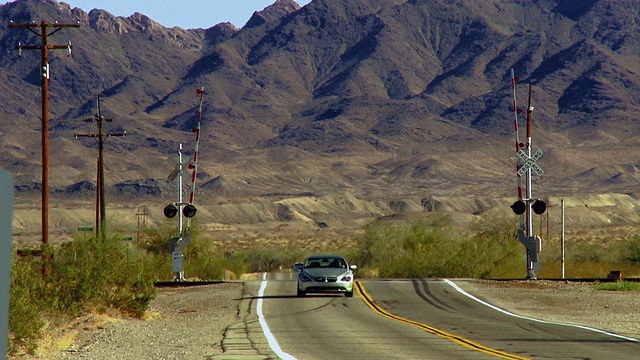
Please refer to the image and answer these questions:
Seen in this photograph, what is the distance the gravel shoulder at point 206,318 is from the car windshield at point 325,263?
7.37ft

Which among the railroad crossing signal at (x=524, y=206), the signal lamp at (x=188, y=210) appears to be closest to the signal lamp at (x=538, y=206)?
the railroad crossing signal at (x=524, y=206)

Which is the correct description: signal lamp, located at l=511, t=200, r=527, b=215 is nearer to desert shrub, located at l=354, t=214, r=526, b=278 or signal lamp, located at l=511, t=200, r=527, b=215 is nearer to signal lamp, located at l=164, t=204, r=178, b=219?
desert shrub, located at l=354, t=214, r=526, b=278

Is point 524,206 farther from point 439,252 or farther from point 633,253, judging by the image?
point 633,253

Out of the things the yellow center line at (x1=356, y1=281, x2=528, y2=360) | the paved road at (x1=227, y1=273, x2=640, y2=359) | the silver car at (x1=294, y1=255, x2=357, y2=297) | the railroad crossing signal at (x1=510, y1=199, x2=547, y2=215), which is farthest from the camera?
the railroad crossing signal at (x1=510, y1=199, x2=547, y2=215)

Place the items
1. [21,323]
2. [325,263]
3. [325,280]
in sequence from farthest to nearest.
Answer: [325,263]
[325,280]
[21,323]

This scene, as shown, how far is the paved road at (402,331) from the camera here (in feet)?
49.0

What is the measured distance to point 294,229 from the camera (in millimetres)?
120375

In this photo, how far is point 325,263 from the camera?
92.0ft

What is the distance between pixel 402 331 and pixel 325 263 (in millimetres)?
Result: 9697

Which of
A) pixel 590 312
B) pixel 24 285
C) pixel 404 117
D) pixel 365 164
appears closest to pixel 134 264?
pixel 24 285

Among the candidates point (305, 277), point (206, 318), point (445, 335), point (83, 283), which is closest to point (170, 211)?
point (305, 277)

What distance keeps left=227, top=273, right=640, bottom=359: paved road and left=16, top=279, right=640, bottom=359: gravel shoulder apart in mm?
735

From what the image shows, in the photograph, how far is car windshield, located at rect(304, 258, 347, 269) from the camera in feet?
90.1

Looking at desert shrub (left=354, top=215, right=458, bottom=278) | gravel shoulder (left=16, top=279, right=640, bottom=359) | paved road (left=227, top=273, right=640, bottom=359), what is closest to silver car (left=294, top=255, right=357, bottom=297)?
paved road (left=227, top=273, right=640, bottom=359)
